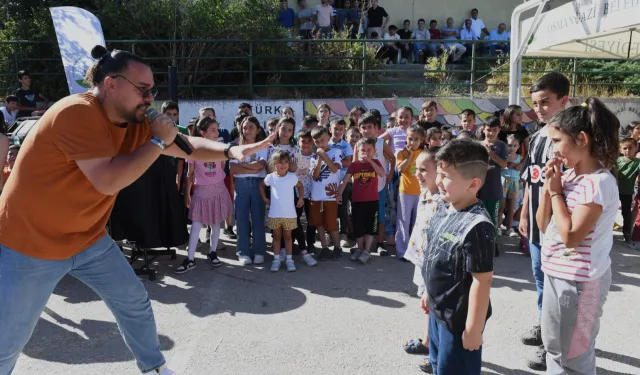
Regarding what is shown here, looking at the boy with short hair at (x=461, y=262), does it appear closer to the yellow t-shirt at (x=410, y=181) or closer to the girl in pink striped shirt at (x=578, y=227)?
the girl in pink striped shirt at (x=578, y=227)

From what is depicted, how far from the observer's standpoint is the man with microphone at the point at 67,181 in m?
2.54

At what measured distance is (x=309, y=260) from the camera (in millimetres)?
5855

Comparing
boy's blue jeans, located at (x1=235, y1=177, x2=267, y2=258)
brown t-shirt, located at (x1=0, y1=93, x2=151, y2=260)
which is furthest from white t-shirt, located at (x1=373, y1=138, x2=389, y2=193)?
brown t-shirt, located at (x1=0, y1=93, x2=151, y2=260)

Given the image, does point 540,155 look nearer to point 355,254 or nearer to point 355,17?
point 355,254

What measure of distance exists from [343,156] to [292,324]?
8.65ft

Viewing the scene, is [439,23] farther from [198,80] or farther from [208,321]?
[208,321]

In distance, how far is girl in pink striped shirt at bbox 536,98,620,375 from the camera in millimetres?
2662

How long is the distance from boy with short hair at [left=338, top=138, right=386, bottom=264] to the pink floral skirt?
52.4 inches

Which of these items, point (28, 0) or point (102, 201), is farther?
point (28, 0)

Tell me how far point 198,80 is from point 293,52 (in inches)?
93.5

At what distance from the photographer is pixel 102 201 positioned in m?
2.87

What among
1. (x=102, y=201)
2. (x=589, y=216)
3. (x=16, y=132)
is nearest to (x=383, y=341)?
(x=589, y=216)

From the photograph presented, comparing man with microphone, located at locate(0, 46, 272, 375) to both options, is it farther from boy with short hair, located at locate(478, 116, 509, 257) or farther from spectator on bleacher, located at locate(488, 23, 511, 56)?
spectator on bleacher, located at locate(488, 23, 511, 56)

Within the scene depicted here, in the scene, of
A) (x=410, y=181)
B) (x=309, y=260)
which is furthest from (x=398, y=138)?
(x=309, y=260)
